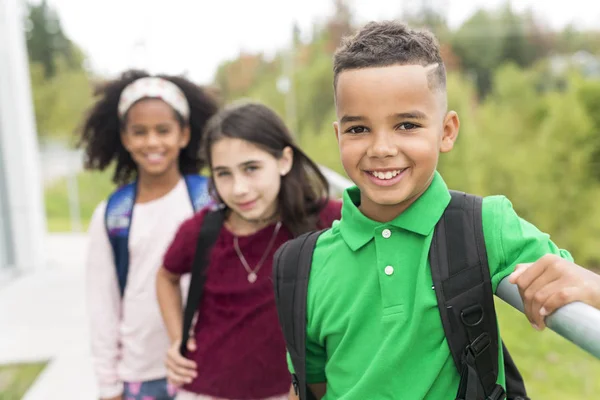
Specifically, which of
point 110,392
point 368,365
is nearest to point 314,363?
point 368,365

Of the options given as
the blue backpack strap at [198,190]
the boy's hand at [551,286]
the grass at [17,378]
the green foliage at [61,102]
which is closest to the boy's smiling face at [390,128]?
the boy's hand at [551,286]

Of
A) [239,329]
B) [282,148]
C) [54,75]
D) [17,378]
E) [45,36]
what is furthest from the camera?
[45,36]

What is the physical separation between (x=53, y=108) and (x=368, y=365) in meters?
10.2

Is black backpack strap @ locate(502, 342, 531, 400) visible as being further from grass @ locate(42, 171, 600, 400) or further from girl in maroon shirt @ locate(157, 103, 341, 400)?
grass @ locate(42, 171, 600, 400)

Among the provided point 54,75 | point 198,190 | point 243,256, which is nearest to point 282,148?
point 243,256

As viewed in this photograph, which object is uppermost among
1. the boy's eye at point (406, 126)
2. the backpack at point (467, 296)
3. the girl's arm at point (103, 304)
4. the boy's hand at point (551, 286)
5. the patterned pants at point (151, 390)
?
the boy's eye at point (406, 126)

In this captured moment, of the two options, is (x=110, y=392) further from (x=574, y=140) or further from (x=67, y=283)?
(x=574, y=140)

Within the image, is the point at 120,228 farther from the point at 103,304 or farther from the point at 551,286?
the point at 551,286

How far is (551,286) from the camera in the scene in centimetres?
72

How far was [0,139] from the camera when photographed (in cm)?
563

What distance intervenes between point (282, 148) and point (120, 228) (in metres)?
0.61

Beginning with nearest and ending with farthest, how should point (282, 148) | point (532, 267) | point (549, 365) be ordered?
point (532, 267), point (282, 148), point (549, 365)

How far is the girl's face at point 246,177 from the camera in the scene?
152cm

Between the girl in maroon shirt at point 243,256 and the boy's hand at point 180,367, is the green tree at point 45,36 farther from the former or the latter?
the boy's hand at point 180,367
